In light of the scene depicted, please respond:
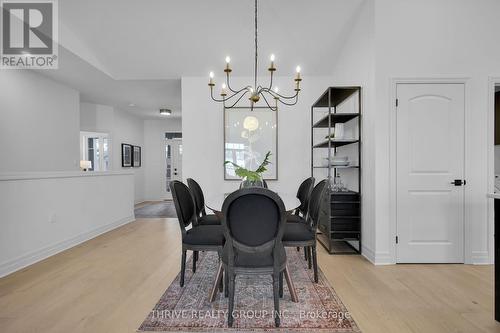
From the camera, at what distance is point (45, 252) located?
3033 millimetres

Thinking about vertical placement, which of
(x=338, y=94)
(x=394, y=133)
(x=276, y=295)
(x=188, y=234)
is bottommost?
(x=276, y=295)

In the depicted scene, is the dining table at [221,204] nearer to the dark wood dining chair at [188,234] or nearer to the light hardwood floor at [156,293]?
the dark wood dining chair at [188,234]

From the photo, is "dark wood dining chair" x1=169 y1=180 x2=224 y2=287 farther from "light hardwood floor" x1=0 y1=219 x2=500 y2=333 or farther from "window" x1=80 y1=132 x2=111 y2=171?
"window" x1=80 y1=132 x2=111 y2=171

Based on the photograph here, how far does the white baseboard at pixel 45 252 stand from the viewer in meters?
2.58

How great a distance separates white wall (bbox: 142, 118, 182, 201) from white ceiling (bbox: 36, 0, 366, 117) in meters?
3.52

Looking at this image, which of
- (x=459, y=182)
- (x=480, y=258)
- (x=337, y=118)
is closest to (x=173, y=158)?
(x=337, y=118)

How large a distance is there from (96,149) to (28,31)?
3.99 m

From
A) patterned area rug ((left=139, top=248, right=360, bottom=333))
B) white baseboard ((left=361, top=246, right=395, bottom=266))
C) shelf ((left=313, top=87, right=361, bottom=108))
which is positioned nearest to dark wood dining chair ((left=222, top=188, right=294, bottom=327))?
patterned area rug ((left=139, top=248, right=360, bottom=333))

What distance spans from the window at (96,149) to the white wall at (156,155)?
1.53m

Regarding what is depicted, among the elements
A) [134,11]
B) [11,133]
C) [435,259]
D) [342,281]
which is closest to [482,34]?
[435,259]

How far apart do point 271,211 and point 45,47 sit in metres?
4.15

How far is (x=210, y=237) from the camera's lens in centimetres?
217

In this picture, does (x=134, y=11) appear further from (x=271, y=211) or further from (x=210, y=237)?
(x=271, y=211)

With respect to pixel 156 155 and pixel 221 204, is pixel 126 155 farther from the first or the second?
pixel 221 204
